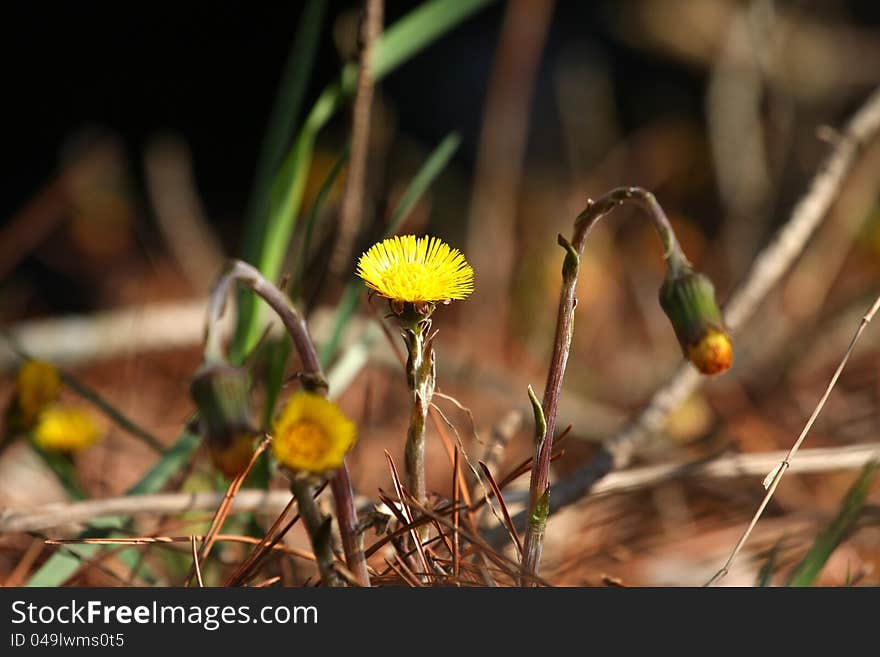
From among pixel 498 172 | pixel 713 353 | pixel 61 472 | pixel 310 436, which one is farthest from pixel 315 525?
pixel 498 172

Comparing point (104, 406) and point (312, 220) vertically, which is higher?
point (312, 220)

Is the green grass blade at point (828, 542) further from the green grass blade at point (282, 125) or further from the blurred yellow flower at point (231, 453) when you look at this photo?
the green grass blade at point (282, 125)

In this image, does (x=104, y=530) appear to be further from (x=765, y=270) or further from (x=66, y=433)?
(x=765, y=270)

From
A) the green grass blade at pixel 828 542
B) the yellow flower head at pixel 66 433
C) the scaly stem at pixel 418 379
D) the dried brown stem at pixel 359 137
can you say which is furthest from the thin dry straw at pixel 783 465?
the yellow flower head at pixel 66 433

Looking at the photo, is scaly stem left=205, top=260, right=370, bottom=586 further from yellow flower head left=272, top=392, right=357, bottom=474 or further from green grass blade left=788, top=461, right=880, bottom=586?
green grass blade left=788, top=461, right=880, bottom=586

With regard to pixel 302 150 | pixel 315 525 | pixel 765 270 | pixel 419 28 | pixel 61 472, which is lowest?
pixel 315 525

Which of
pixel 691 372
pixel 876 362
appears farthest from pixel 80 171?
pixel 876 362

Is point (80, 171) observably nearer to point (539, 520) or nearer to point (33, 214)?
point (33, 214)
